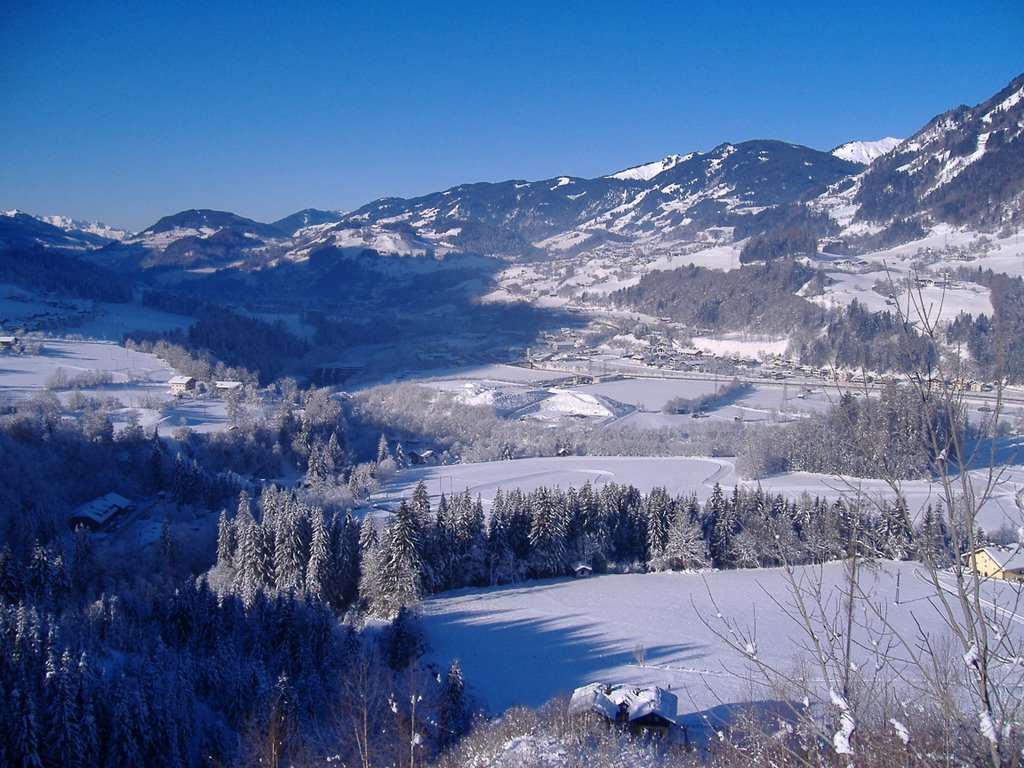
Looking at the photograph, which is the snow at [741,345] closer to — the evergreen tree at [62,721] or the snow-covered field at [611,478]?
the snow-covered field at [611,478]

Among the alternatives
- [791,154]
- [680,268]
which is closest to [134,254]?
[680,268]

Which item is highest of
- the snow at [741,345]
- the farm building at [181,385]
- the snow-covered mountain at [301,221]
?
the snow-covered mountain at [301,221]

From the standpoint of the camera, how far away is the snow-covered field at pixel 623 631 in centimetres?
1143

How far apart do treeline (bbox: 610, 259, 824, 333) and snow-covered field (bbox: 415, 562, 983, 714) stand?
137ft

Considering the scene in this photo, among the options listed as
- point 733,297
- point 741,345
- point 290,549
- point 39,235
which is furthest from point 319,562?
point 39,235

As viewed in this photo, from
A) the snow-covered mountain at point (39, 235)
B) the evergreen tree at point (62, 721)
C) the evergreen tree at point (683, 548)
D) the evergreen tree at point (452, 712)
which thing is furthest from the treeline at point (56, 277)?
the evergreen tree at point (452, 712)

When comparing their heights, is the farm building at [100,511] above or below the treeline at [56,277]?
below

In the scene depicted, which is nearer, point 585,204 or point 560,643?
point 560,643

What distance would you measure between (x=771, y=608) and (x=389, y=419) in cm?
2287

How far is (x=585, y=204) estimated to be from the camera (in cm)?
→ 16825

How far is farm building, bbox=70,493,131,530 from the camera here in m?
18.6

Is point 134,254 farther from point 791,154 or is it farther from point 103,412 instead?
point 791,154

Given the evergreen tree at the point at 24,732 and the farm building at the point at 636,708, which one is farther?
the farm building at the point at 636,708

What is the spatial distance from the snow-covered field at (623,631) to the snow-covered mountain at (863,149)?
18178 cm
